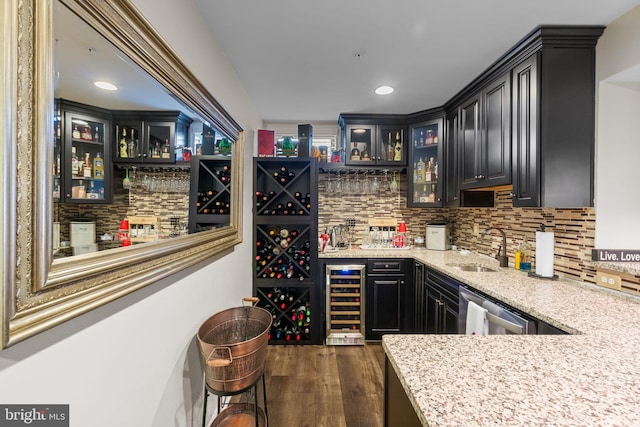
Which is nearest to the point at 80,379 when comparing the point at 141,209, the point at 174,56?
the point at 141,209

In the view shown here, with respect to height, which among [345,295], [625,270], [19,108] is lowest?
[345,295]

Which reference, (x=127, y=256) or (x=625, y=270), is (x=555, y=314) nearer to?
(x=625, y=270)

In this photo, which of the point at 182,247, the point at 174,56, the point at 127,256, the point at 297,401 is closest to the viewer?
the point at 127,256

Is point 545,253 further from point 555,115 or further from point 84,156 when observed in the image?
point 84,156

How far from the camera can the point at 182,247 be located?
1260 mm

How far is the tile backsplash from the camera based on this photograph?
1.78 metres

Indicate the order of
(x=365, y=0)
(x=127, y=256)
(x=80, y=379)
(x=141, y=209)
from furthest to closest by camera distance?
(x=365, y=0), (x=141, y=209), (x=127, y=256), (x=80, y=379)

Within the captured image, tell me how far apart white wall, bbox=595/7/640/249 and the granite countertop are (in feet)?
1.72

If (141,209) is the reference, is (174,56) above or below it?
above

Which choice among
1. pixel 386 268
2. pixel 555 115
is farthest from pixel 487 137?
pixel 386 268

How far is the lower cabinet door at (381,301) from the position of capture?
2910mm

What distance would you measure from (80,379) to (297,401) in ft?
5.52

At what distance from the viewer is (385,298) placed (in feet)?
9.55

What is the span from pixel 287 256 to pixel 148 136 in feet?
6.70
